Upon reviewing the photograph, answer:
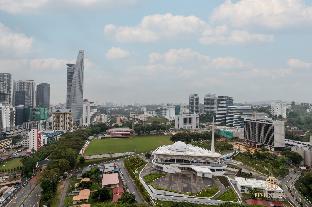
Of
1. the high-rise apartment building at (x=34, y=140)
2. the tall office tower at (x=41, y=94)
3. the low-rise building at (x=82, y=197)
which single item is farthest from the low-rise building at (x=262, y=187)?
the tall office tower at (x=41, y=94)

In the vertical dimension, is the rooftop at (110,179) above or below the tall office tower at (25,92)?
below

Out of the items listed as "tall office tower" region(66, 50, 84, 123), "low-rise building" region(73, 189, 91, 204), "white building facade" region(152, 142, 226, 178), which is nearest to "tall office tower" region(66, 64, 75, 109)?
"tall office tower" region(66, 50, 84, 123)

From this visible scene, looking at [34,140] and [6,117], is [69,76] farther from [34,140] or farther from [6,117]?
[34,140]

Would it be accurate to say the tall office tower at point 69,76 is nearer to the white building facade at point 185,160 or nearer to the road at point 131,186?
the road at point 131,186

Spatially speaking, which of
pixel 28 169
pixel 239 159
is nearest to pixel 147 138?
pixel 239 159

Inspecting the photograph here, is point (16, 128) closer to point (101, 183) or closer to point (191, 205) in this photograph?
point (101, 183)
